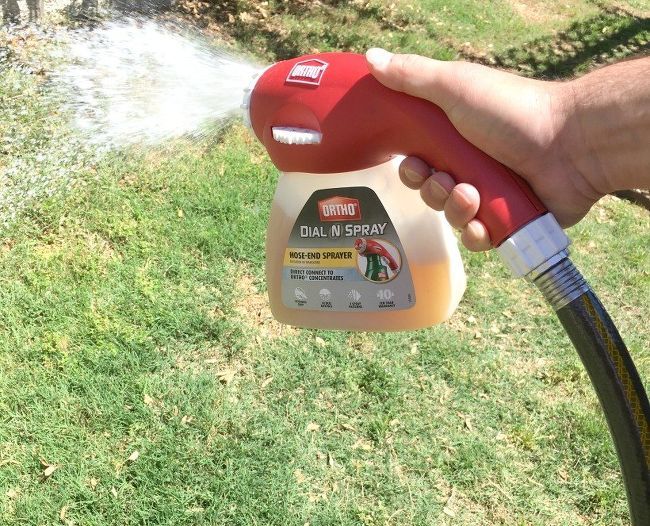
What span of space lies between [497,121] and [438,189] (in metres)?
0.19

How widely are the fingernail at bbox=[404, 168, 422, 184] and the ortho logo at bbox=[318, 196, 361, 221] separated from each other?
9.9 inches

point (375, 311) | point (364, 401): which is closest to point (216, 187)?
point (364, 401)

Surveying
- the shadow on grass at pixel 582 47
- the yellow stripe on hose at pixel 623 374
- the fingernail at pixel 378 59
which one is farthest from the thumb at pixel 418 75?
the shadow on grass at pixel 582 47

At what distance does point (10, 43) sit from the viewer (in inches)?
160

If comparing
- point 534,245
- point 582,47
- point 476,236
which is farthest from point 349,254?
point 582,47

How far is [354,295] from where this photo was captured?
1.78 metres

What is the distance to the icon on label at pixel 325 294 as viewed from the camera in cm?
181

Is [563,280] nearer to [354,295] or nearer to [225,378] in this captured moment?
[354,295]

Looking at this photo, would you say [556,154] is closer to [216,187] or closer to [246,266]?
[246,266]

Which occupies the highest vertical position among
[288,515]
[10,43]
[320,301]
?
[320,301]

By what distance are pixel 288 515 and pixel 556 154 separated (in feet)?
5.93

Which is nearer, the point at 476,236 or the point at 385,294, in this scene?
the point at 476,236

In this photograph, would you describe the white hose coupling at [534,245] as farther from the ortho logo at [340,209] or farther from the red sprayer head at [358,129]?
the ortho logo at [340,209]

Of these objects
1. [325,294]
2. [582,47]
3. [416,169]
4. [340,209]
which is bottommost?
[582,47]
